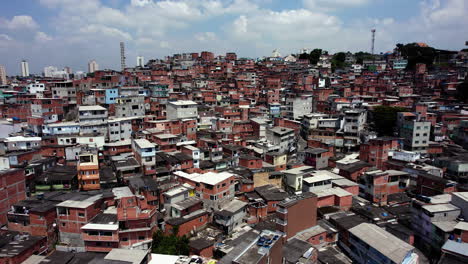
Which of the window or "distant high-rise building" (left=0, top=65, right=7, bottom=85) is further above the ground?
"distant high-rise building" (left=0, top=65, right=7, bottom=85)

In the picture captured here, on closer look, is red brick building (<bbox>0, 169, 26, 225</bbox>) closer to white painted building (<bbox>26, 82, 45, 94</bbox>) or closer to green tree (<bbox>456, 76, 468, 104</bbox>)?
white painted building (<bbox>26, 82, 45, 94</bbox>)

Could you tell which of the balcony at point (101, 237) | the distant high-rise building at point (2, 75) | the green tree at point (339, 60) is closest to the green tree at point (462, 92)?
the green tree at point (339, 60)

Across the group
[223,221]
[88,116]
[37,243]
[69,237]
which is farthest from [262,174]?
[88,116]

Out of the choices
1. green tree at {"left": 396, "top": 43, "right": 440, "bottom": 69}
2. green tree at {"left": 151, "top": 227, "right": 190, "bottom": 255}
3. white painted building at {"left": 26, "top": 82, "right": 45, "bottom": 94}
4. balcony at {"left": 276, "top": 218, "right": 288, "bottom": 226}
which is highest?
green tree at {"left": 396, "top": 43, "right": 440, "bottom": 69}

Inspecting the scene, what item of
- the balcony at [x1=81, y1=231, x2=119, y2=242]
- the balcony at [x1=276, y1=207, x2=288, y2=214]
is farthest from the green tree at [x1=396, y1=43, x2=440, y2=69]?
the balcony at [x1=81, y1=231, x2=119, y2=242]

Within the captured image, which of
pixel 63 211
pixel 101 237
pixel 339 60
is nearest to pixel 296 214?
pixel 101 237

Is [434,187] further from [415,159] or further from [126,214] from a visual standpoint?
[126,214]
